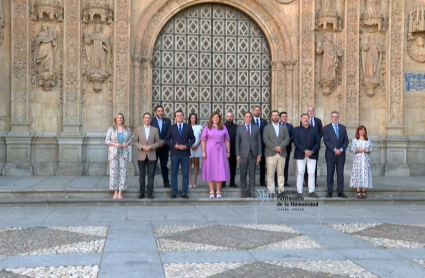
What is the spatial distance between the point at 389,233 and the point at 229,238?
98.1 inches

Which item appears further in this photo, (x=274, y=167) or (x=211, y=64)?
(x=211, y=64)

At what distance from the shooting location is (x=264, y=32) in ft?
53.6

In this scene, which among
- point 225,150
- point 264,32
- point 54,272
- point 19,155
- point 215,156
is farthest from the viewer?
point 264,32

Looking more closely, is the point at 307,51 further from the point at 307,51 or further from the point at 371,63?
the point at 371,63

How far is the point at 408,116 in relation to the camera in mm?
16531

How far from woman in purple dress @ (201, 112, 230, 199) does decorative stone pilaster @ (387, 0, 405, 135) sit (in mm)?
6928

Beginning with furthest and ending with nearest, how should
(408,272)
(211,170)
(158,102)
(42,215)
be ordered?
1. (158,102)
2. (211,170)
3. (42,215)
4. (408,272)

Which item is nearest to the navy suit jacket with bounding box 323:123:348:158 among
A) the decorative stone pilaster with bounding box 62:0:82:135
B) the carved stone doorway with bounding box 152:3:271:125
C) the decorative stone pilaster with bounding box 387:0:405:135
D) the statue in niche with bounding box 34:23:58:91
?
the carved stone doorway with bounding box 152:3:271:125

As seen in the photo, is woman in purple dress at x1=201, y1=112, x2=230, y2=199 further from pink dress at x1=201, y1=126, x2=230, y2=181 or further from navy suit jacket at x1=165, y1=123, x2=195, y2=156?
navy suit jacket at x1=165, y1=123, x2=195, y2=156

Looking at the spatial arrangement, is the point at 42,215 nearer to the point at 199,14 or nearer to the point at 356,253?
the point at 356,253

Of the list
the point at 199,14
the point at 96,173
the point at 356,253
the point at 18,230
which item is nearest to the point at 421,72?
the point at 199,14

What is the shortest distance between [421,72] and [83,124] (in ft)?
34.1

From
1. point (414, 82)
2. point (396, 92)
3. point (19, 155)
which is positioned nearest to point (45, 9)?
point (19, 155)

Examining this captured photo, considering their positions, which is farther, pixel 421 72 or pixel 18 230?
pixel 421 72
